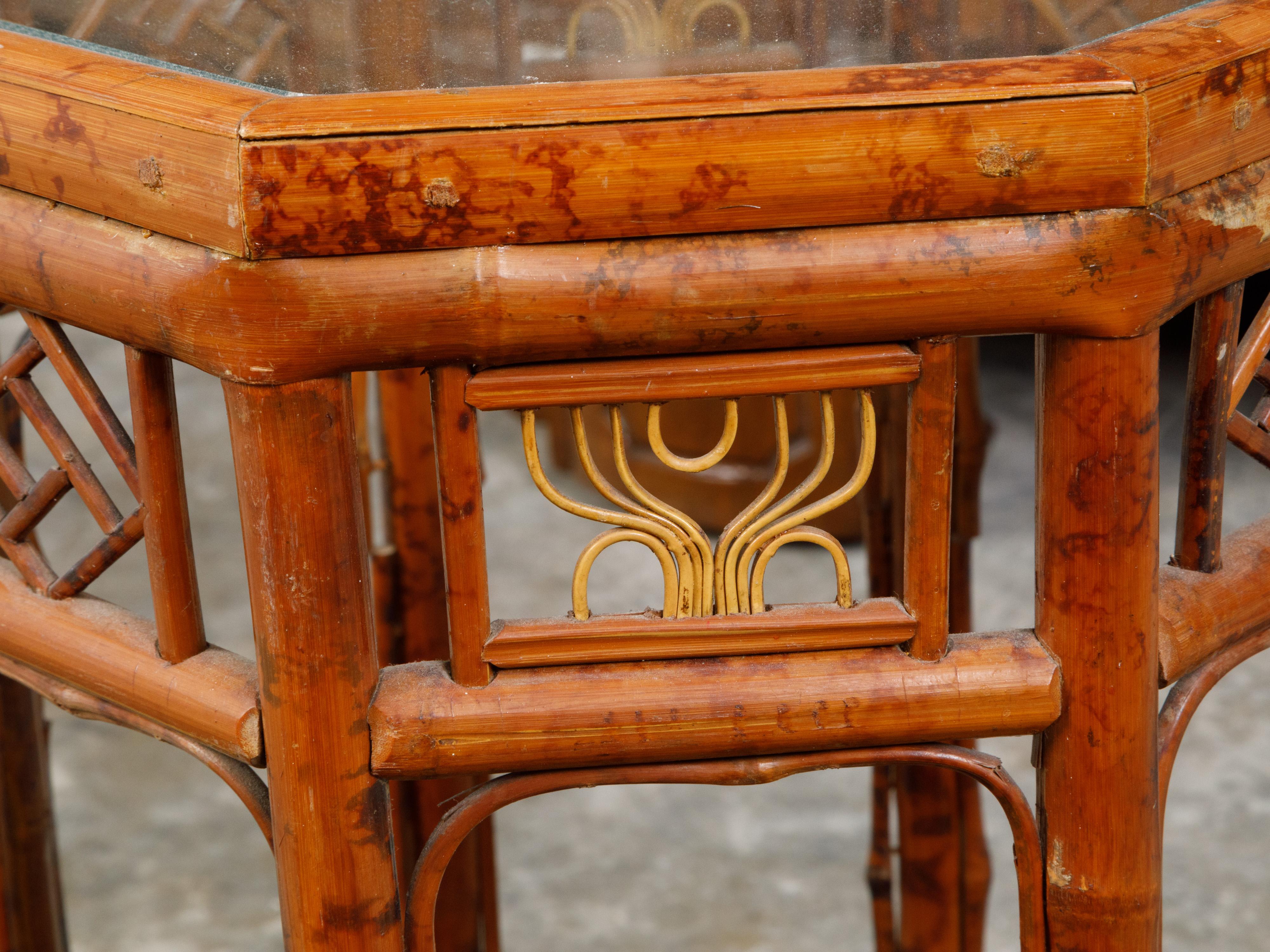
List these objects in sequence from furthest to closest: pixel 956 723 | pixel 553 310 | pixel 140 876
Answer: pixel 140 876
pixel 956 723
pixel 553 310

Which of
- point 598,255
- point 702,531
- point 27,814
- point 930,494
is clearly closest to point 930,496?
point 930,494

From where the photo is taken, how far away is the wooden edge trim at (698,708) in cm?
83

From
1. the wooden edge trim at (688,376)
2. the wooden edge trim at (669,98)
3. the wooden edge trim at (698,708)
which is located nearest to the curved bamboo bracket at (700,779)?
the wooden edge trim at (698,708)

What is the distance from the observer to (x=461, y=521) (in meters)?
0.80

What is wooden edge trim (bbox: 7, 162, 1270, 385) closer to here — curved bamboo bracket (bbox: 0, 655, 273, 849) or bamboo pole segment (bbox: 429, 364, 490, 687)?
bamboo pole segment (bbox: 429, 364, 490, 687)

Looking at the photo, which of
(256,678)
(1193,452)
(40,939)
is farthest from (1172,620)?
A: (40,939)

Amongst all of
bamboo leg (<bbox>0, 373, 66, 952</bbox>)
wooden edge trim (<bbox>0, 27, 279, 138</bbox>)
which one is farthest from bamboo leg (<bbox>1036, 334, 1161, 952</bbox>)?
bamboo leg (<bbox>0, 373, 66, 952</bbox>)

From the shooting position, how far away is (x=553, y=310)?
734 mm

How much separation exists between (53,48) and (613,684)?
1.56 ft

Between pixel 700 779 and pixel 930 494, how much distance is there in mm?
218

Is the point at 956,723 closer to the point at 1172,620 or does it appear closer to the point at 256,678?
the point at 1172,620

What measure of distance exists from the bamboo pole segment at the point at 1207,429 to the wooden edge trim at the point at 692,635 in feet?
0.73

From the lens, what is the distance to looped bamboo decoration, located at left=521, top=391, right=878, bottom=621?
2.56 feet

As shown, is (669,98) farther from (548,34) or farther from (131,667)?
(131,667)
